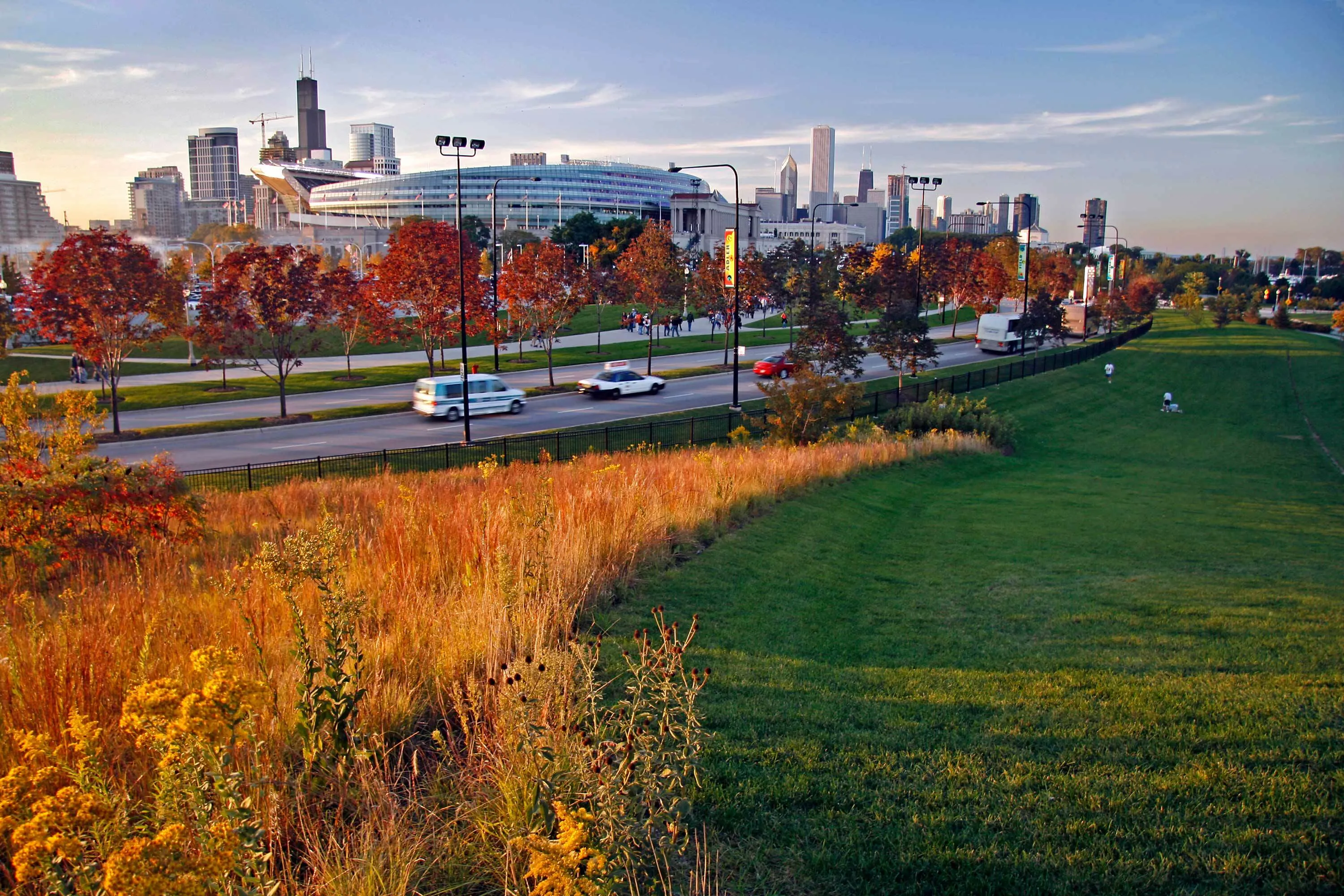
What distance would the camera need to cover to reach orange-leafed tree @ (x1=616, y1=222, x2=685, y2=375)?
47.8 metres

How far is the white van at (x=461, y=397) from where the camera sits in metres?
32.2

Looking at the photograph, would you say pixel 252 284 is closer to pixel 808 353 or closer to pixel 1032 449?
pixel 808 353

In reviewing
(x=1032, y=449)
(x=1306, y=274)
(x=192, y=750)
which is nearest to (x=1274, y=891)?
(x=192, y=750)

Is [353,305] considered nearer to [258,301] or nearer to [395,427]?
[258,301]

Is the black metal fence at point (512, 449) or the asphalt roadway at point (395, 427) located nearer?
the black metal fence at point (512, 449)

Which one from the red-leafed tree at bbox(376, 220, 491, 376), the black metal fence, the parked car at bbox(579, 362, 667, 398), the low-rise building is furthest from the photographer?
the low-rise building

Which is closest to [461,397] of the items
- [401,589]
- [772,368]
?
[772,368]

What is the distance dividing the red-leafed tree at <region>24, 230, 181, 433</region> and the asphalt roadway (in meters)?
2.92

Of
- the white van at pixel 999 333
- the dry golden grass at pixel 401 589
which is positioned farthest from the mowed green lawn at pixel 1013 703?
the white van at pixel 999 333

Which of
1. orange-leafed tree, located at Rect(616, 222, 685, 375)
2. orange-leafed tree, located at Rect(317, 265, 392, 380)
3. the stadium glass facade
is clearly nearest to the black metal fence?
orange-leafed tree, located at Rect(317, 265, 392, 380)

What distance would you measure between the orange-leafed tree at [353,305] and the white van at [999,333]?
1599 inches

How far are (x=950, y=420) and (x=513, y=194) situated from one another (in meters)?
142

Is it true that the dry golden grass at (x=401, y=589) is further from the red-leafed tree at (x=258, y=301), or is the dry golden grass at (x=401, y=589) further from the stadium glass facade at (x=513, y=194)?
the stadium glass facade at (x=513, y=194)

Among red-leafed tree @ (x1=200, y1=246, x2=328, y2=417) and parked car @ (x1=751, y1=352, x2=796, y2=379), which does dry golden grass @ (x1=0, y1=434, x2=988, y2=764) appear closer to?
red-leafed tree @ (x1=200, y1=246, x2=328, y2=417)
